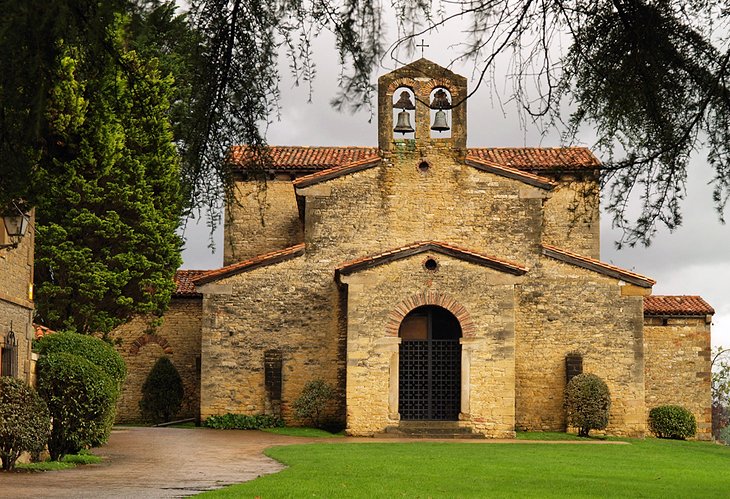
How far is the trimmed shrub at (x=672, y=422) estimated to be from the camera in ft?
112

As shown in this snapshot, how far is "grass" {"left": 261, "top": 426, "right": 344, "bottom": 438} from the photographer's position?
2953 centimetres

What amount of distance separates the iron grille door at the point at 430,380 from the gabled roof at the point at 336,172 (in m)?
5.36

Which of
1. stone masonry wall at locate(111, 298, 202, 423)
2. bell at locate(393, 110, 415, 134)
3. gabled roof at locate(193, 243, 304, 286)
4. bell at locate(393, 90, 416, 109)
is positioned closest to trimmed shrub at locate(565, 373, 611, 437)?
bell at locate(393, 110, 415, 134)

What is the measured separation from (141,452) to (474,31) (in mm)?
17318

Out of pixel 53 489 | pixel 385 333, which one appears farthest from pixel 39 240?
pixel 53 489

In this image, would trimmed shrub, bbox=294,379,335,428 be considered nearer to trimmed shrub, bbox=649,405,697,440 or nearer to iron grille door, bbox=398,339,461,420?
iron grille door, bbox=398,339,461,420

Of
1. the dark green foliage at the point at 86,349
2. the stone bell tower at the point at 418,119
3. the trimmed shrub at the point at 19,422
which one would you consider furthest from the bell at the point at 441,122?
the trimmed shrub at the point at 19,422

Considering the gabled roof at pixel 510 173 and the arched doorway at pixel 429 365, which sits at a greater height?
the gabled roof at pixel 510 173

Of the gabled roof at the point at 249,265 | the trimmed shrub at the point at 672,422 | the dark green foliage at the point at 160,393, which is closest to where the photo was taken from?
the gabled roof at the point at 249,265

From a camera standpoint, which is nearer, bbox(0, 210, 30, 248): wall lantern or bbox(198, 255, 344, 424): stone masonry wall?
bbox(0, 210, 30, 248): wall lantern

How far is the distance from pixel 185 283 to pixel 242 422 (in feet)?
25.0

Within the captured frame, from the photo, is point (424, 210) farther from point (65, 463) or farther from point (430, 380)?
point (65, 463)

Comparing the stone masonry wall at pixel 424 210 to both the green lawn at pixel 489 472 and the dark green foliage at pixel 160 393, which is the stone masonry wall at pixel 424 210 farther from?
the green lawn at pixel 489 472

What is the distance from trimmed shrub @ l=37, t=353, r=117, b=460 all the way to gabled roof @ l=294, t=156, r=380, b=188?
12442mm
